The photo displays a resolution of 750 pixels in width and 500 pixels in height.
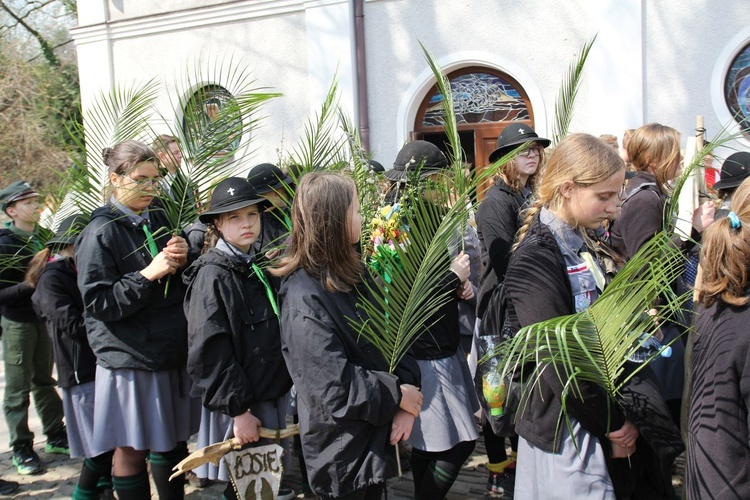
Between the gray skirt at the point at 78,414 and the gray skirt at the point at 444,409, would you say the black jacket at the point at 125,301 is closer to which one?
the gray skirt at the point at 78,414

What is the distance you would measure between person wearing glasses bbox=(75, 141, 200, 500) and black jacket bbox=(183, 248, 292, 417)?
0.33m

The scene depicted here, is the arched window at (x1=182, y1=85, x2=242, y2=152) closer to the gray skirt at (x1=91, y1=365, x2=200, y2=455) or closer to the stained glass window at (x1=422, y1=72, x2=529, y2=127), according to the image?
the gray skirt at (x1=91, y1=365, x2=200, y2=455)

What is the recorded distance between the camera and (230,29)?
31.8 feet

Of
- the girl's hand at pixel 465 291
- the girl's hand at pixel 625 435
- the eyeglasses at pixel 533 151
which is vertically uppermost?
the eyeglasses at pixel 533 151

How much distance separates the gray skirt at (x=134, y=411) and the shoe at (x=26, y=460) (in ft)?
5.01

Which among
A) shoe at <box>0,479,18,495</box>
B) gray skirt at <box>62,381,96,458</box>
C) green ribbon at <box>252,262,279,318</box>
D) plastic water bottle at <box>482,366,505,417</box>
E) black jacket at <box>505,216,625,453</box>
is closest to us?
black jacket at <box>505,216,625,453</box>

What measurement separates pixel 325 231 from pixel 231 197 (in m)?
0.71

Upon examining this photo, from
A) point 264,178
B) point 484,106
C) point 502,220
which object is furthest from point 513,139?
point 484,106

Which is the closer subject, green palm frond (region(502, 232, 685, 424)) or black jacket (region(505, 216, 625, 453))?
green palm frond (region(502, 232, 685, 424))

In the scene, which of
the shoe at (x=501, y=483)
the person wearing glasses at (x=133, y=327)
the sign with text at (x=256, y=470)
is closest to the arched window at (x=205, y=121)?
the person wearing glasses at (x=133, y=327)

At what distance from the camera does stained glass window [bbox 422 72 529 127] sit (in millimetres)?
8445

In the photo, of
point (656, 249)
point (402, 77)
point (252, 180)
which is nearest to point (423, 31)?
point (402, 77)

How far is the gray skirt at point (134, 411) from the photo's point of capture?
3.31 m

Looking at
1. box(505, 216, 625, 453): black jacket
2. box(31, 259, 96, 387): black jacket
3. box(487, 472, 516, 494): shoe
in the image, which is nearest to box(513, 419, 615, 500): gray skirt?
box(505, 216, 625, 453): black jacket
